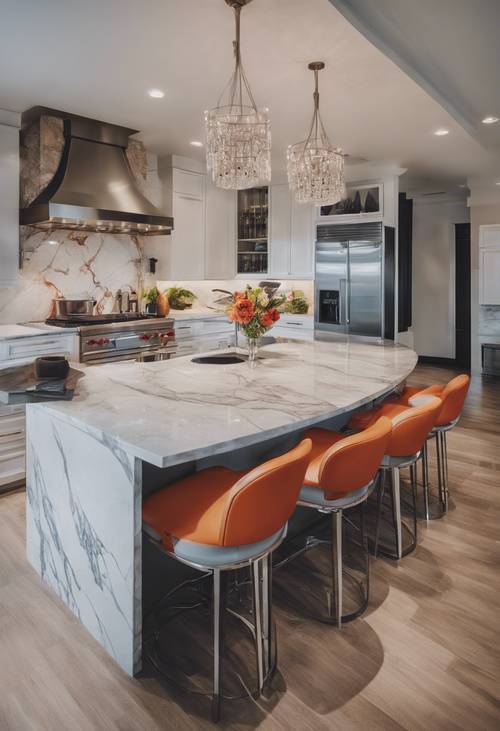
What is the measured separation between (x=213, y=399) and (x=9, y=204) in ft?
9.96

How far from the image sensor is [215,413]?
1.92m

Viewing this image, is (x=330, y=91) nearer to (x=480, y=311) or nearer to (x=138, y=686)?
(x=138, y=686)

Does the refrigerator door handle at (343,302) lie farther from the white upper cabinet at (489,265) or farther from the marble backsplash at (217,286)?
the white upper cabinet at (489,265)

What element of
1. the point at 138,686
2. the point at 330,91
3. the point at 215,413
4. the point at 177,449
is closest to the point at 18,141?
the point at 330,91

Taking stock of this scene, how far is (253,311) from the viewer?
287cm

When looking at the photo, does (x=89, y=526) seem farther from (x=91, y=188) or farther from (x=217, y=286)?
(x=217, y=286)

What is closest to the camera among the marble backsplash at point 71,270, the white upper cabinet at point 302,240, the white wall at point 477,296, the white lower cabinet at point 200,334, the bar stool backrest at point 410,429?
the bar stool backrest at point 410,429

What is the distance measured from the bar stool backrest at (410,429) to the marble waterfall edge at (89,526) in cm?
121

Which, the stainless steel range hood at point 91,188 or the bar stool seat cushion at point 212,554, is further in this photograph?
the stainless steel range hood at point 91,188

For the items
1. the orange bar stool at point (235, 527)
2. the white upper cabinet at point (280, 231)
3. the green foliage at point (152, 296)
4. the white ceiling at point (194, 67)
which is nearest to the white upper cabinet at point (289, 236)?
the white upper cabinet at point (280, 231)

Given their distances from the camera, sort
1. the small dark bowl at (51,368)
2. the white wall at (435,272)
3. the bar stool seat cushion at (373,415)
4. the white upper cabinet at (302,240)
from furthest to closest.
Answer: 1. the white wall at (435,272)
2. the white upper cabinet at (302,240)
3. the bar stool seat cushion at (373,415)
4. the small dark bowl at (51,368)

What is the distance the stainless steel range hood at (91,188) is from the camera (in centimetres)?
418

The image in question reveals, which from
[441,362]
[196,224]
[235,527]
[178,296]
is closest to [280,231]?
[196,224]

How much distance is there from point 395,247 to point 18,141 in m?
4.20
